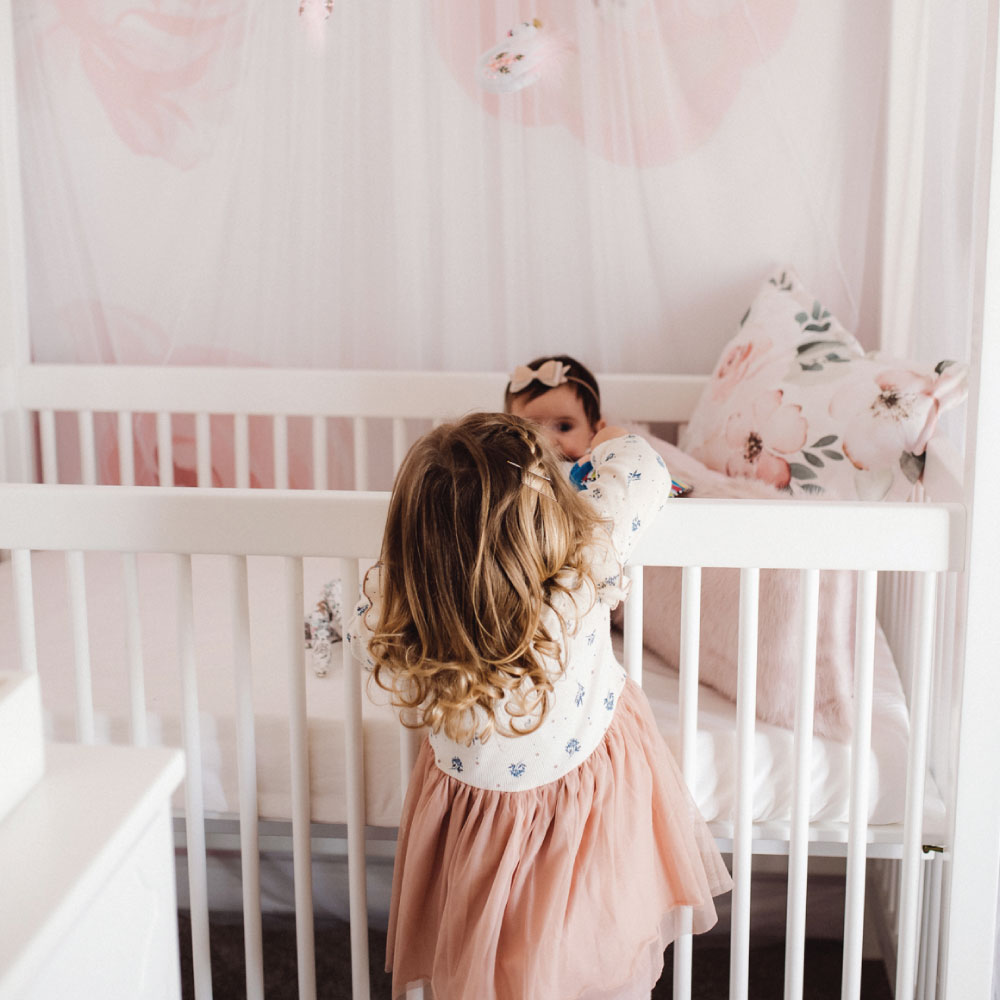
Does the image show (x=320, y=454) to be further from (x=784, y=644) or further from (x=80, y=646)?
(x=784, y=644)

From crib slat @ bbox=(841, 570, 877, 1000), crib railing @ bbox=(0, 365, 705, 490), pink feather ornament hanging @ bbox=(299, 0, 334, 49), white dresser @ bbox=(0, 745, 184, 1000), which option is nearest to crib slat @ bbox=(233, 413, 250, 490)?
crib railing @ bbox=(0, 365, 705, 490)

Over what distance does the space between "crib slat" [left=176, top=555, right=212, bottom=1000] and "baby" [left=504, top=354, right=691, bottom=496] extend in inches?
24.3

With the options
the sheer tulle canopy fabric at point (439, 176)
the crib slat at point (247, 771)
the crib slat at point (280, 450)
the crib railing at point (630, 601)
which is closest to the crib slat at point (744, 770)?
the crib railing at point (630, 601)

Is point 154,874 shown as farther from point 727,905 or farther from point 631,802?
point 727,905

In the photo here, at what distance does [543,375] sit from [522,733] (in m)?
0.71

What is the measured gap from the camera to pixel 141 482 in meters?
2.05

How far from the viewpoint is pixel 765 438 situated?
1621 mm

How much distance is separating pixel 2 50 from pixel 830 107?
1.34 meters

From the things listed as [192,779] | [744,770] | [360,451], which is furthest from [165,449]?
[744,770]

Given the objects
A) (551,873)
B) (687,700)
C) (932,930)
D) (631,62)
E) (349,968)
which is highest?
(631,62)

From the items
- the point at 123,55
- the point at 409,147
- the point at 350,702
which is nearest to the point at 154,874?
the point at 350,702

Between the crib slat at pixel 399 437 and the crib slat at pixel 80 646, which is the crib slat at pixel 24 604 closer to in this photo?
the crib slat at pixel 80 646

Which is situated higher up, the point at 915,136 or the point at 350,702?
the point at 915,136

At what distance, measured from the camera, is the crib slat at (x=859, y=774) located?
1.17m
